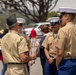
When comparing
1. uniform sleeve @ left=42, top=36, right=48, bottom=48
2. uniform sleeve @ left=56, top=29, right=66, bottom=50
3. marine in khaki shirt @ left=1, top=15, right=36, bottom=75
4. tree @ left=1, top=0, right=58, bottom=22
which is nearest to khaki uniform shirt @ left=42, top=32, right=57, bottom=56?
uniform sleeve @ left=42, top=36, right=48, bottom=48

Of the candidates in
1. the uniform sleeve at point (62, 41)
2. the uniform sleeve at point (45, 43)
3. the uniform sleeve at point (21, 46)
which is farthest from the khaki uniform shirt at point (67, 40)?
the uniform sleeve at point (45, 43)

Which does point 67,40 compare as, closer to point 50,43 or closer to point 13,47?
point 13,47

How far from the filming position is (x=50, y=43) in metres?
6.60

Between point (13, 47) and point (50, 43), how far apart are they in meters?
1.98

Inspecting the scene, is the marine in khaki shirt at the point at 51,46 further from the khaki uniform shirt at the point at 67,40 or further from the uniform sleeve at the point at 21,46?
the uniform sleeve at the point at 21,46

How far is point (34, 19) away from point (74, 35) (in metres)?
39.9

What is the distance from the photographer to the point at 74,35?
4.77 metres

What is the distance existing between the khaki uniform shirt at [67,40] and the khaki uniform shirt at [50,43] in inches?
66.9

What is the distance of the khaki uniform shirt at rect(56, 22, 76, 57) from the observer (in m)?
4.70

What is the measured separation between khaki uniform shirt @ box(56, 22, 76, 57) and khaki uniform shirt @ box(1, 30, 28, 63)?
0.51m

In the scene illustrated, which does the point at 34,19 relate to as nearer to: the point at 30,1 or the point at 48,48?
the point at 30,1

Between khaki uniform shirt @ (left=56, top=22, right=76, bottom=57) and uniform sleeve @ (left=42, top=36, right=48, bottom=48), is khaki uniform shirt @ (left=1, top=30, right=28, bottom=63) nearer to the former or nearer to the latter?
khaki uniform shirt @ (left=56, top=22, right=76, bottom=57)

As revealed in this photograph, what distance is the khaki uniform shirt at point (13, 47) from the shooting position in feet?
15.4

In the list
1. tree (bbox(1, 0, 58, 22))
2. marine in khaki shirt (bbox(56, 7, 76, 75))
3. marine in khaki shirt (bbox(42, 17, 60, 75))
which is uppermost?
marine in khaki shirt (bbox(56, 7, 76, 75))
